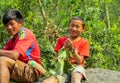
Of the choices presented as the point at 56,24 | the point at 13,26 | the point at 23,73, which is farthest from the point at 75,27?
the point at 56,24

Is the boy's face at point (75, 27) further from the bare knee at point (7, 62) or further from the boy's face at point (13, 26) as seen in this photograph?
the bare knee at point (7, 62)

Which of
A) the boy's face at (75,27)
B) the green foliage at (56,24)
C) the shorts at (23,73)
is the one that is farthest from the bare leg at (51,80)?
the green foliage at (56,24)

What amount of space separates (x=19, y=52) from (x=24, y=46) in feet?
0.42

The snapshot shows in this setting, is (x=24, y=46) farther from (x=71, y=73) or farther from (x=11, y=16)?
(x=71, y=73)

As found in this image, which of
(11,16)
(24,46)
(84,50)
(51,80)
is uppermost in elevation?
(11,16)

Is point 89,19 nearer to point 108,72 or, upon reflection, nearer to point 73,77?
point 108,72

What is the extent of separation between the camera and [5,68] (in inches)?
181

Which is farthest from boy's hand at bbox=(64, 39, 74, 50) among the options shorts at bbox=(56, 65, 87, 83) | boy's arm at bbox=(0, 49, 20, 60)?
boy's arm at bbox=(0, 49, 20, 60)

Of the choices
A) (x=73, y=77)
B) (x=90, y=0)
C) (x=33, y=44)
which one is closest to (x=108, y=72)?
(x=73, y=77)

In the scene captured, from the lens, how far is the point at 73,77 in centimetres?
478

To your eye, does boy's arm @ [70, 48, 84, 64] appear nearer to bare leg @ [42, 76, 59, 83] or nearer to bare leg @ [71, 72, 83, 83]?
bare leg @ [71, 72, 83, 83]

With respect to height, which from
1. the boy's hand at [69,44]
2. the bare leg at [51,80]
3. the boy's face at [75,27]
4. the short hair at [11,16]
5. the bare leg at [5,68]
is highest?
the short hair at [11,16]

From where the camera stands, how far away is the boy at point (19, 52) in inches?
187

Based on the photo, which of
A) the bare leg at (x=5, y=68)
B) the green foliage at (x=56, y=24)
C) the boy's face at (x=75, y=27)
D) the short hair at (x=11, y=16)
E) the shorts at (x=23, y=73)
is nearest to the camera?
the bare leg at (x=5, y=68)
